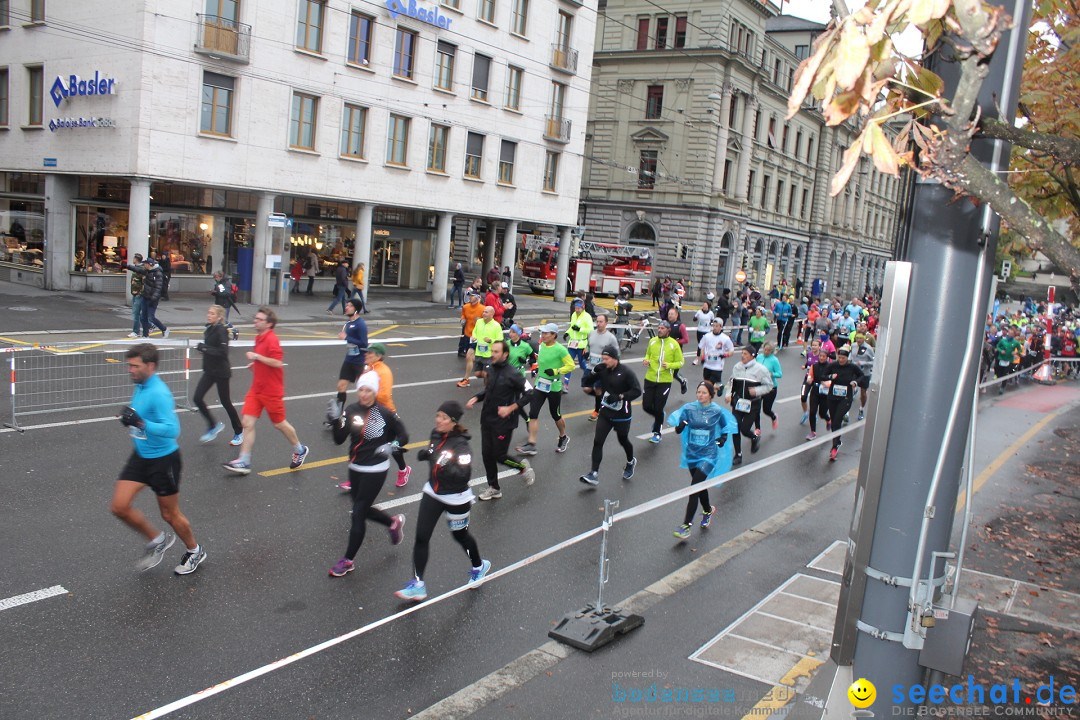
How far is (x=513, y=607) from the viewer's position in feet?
23.0

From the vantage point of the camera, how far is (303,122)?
28.2 m

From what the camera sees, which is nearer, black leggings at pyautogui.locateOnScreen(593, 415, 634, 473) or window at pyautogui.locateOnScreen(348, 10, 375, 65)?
black leggings at pyautogui.locateOnScreen(593, 415, 634, 473)

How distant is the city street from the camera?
5.49m

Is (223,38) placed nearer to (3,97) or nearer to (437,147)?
(3,97)

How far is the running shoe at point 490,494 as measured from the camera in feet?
31.6

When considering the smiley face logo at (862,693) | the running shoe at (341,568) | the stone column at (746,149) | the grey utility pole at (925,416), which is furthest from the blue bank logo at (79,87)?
the stone column at (746,149)

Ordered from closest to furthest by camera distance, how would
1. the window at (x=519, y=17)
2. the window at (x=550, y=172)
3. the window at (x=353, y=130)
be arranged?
the window at (x=353, y=130)
the window at (x=519, y=17)
the window at (x=550, y=172)

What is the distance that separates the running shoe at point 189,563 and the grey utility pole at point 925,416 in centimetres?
542

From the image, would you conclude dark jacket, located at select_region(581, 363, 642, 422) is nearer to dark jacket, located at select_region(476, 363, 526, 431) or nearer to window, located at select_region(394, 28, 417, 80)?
dark jacket, located at select_region(476, 363, 526, 431)

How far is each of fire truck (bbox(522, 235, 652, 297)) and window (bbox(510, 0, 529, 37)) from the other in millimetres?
11165

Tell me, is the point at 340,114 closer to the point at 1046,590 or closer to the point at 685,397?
the point at 685,397

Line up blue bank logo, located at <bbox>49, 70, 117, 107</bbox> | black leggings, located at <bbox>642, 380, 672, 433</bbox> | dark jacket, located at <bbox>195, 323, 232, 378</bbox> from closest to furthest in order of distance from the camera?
dark jacket, located at <bbox>195, 323, 232, 378</bbox> < black leggings, located at <bbox>642, 380, 672, 433</bbox> < blue bank logo, located at <bbox>49, 70, 117, 107</bbox>

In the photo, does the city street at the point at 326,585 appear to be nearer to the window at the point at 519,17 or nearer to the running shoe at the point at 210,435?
the running shoe at the point at 210,435

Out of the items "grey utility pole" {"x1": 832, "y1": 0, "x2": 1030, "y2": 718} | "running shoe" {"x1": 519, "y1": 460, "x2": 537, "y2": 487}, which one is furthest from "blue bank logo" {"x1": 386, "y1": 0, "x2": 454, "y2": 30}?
"grey utility pole" {"x1": 832, "y1": 0, "x2": 1030, "y2": 718}
